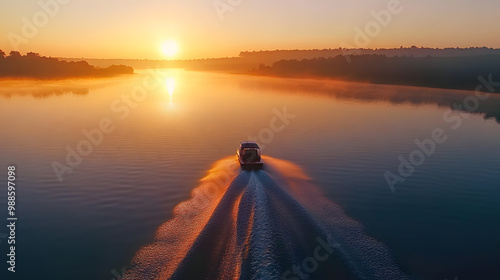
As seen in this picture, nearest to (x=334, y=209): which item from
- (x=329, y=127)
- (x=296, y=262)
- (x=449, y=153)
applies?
(x=296, y=262)

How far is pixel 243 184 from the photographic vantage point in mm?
31656

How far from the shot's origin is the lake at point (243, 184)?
2181 cm

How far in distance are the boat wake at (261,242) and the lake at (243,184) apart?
0.99 m

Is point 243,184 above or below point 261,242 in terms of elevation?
above

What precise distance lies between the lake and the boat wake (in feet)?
3.26

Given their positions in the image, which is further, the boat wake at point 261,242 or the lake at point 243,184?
the lake at point 243,184

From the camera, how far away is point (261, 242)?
68.0 ft

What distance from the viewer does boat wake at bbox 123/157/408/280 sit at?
18.4 m

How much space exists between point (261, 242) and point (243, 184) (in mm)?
11243

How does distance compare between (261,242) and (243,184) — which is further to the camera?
(243,184)

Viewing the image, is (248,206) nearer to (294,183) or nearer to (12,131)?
(294,183)

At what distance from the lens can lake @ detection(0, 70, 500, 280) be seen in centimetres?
2181

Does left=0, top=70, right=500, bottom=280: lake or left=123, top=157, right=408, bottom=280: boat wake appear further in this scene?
left=0, top=70, right=500, bottom=280: lake

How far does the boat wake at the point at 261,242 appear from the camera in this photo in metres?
18.4
